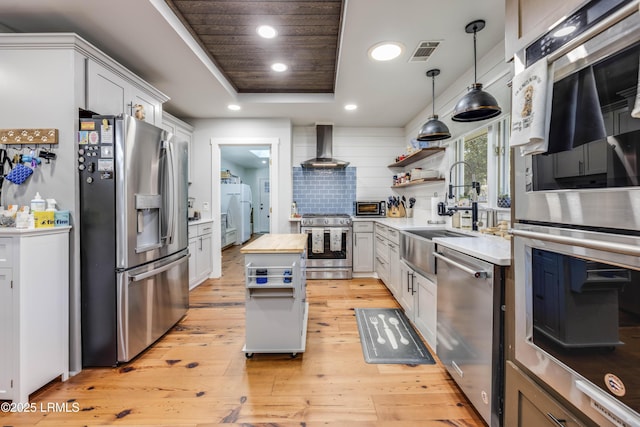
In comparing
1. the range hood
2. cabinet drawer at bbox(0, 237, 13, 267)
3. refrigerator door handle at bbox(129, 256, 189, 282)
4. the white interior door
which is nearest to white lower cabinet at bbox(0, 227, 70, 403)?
cabinet drawer at bbox(0, 237, 13, 267)

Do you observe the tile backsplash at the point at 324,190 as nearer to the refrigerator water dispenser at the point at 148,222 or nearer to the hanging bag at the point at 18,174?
the refrigerator water dispenser at the point at 148,222

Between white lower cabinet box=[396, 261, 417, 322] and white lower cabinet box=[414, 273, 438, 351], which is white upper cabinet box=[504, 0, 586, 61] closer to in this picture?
white lower cabinet box=[414, 273, 438, 351]

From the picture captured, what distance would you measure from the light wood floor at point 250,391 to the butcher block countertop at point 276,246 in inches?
33.4

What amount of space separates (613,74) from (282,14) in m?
2.09

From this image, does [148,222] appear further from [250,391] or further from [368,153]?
[368,153]

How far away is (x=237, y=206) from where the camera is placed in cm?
761

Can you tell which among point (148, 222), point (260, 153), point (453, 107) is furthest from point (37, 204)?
point (260, 153)

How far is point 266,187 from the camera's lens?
1034 cm

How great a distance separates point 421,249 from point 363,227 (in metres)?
2.00

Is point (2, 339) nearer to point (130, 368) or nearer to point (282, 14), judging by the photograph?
point (130, 368)

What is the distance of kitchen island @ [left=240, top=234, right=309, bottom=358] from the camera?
1.98 m

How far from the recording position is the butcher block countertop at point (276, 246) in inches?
77.7

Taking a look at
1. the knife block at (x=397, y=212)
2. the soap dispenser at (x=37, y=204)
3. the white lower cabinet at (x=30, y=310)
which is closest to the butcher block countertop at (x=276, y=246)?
the white lower cabinet at (x=30, y=310)

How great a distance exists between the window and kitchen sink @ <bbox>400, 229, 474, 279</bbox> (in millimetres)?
506
